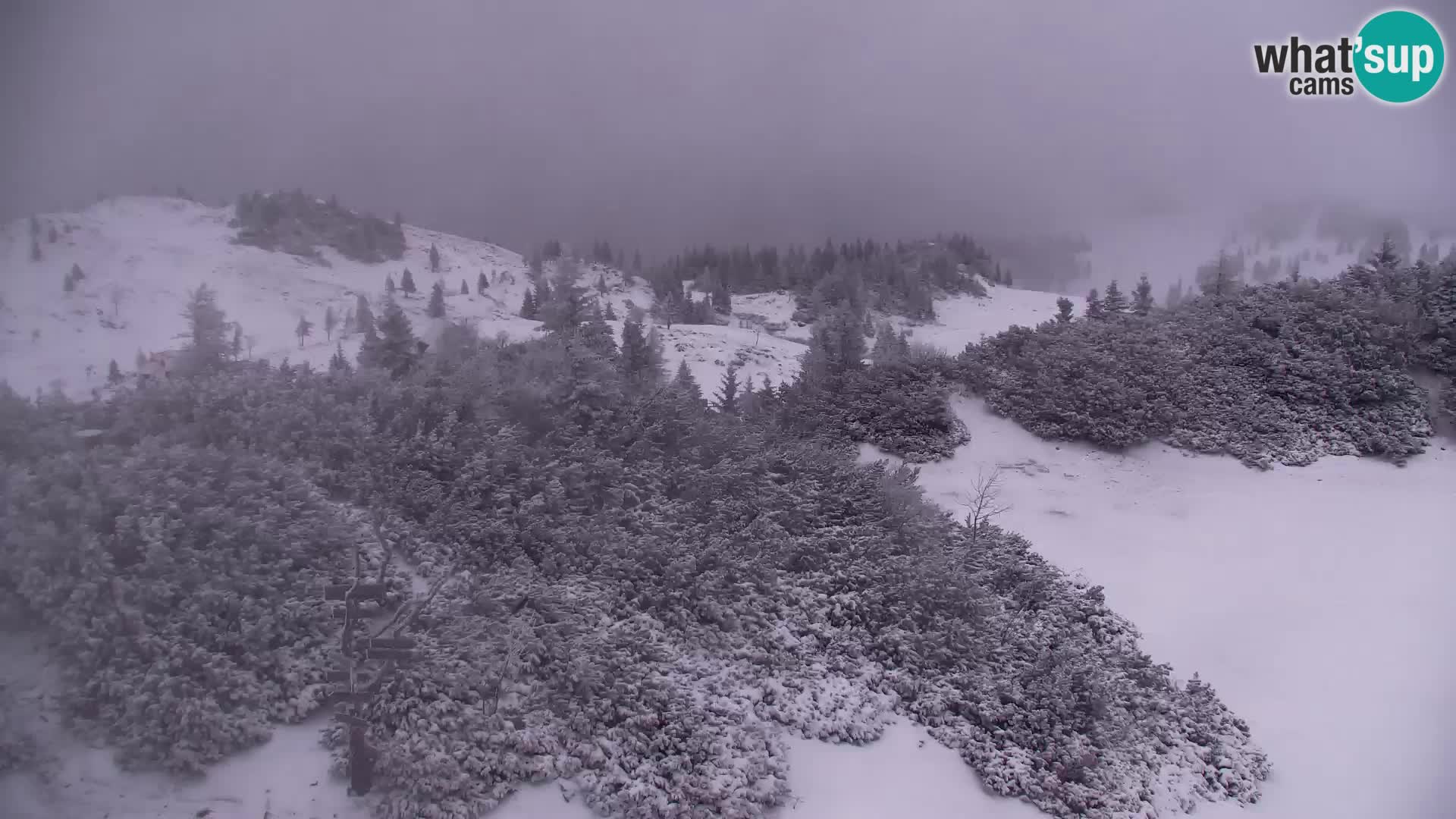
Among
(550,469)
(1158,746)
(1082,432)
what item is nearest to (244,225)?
(550,469)

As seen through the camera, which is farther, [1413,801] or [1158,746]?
[1158,746]

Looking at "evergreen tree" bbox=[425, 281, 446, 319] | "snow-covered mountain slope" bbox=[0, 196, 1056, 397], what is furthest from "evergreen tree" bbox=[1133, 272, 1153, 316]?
"evergreen tree" bbox=[425, 281, 446, 319]

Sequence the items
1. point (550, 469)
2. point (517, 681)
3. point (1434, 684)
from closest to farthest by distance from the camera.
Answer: point (517, 681) → point (1434, 684) → point (550, 469)

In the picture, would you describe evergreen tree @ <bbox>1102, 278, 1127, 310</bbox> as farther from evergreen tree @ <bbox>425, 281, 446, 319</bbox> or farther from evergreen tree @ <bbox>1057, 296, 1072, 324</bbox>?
evergreen tree @ <bbox>425, 281, 446, 319</bbox>

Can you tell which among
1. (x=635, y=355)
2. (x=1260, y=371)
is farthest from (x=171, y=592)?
(x=1260, y=371)

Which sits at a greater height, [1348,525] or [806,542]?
[806,542]

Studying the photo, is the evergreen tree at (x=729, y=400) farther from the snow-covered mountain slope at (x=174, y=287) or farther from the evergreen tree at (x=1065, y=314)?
the evergreen tree at (x=1065, y=314)

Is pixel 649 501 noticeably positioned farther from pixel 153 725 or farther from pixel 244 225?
pixel 244 225
